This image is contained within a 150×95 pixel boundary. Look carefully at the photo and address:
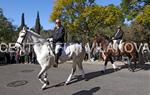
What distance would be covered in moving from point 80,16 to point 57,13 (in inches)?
178

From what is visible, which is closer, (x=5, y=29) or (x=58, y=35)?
(x=58, y=35)

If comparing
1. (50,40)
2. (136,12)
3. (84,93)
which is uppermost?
(136,12)

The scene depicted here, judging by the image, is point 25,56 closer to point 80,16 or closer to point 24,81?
point 24,81

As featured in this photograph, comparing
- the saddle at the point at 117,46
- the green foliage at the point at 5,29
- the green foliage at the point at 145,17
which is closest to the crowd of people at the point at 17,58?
the saddle at the point at 117,46

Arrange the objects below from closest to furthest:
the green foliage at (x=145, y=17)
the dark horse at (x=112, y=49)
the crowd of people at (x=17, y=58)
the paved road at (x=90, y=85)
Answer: the paved road at (x=90, y=85) → the dark horse at (x=112, y=49) → the crowd of people at (x=17, y=58) → the green foliage at (x=145, y=17)

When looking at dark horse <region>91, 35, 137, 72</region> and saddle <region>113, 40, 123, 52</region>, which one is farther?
saddle <region>113, 40, 123, 52</region>

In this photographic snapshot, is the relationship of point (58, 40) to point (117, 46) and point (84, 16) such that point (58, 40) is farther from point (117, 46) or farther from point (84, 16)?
point (84, 16)

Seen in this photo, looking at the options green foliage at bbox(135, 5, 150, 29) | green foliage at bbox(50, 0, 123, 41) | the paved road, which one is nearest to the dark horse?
the paved road

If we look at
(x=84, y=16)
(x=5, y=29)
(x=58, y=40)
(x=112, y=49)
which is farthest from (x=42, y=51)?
(x=5, y=29)

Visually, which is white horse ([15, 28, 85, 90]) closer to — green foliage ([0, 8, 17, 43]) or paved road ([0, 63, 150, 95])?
paved road ([0, 63, 150, 95])

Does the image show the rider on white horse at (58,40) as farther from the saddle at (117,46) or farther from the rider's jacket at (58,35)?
the saddle at (117,46)

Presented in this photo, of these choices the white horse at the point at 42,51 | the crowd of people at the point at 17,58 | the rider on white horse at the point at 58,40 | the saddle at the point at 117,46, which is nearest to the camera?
the white horse at the point at 42,51

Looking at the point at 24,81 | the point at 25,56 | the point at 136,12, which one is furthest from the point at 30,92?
the point at 136,12

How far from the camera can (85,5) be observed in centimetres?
4672
